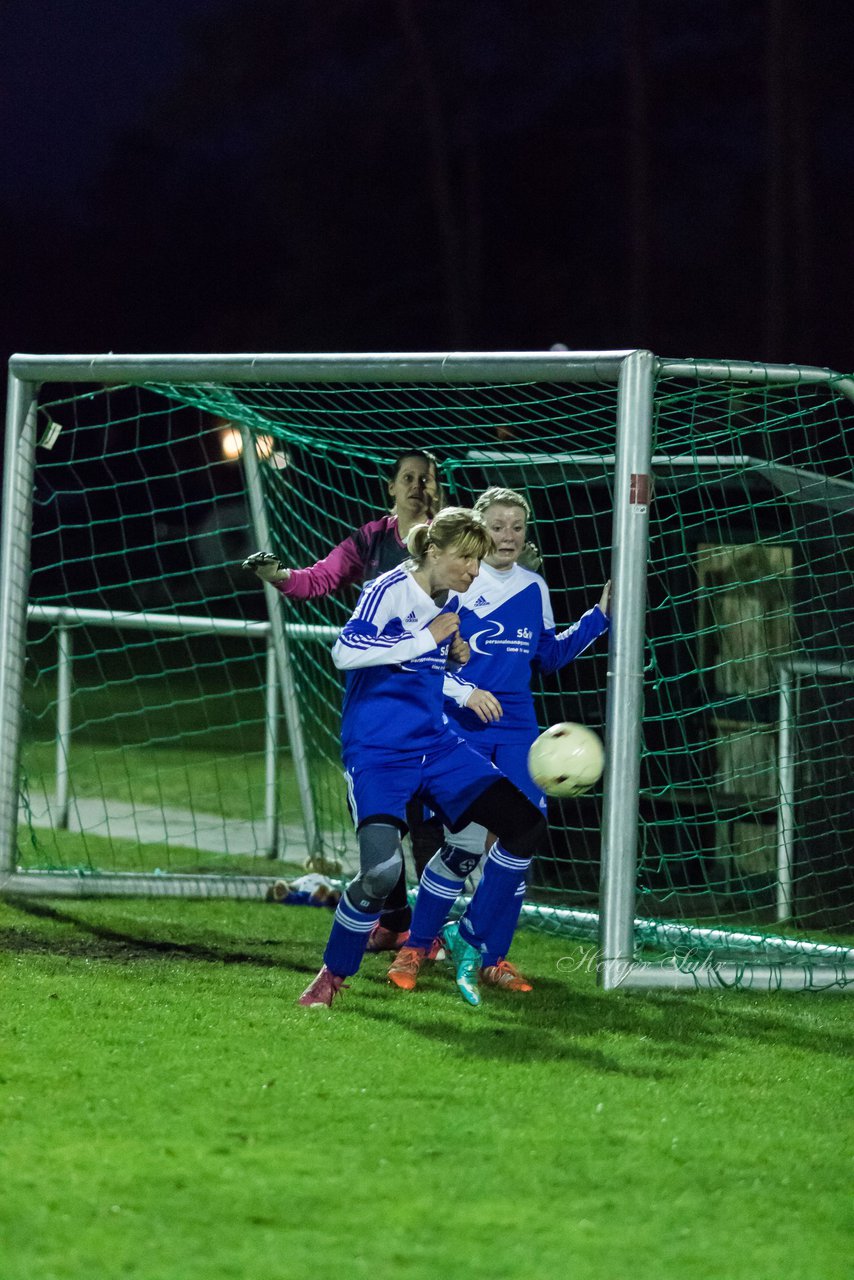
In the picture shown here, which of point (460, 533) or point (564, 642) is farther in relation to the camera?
point (564, 642)

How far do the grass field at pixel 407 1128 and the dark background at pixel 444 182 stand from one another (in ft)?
52.4

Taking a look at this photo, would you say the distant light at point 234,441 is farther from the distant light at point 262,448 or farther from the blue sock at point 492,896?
the blue sock at point 492,896

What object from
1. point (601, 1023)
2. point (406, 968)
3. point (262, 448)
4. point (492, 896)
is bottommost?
point (601, 1023)

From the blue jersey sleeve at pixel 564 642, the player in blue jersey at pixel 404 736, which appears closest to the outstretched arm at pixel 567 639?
the blue jersey sleeve at pixel 564 642

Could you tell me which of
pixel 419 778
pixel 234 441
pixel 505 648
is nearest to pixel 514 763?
pixel 505 648

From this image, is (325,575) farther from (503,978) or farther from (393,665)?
(503,978)

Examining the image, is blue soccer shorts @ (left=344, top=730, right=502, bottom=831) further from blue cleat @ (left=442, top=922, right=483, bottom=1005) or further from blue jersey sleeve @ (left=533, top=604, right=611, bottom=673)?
blue jersey sleeve @ (left=533, top=604, right=611, bottom=673)

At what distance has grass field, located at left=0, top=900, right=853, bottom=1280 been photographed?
9.64 ft

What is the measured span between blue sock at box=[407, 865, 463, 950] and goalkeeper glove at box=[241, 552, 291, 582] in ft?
3.55

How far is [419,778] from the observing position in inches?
189

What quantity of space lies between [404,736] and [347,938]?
61cm

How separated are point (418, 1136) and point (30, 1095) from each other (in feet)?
3.02

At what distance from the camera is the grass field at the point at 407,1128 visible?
2.94 metres

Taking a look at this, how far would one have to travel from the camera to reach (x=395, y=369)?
5.54 metres
